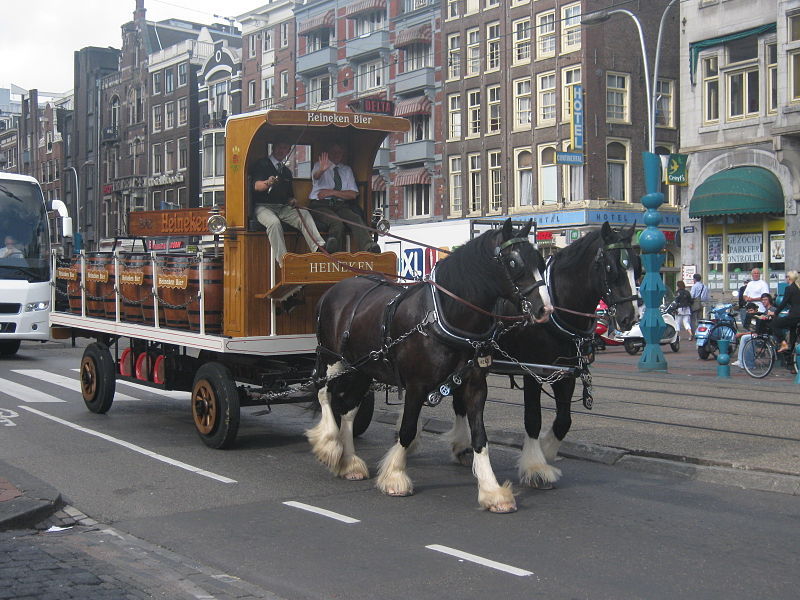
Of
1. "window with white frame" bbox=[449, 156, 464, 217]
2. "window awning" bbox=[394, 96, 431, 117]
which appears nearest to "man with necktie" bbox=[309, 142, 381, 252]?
"window with white frame" bbox=[449, 156, 464, 217]

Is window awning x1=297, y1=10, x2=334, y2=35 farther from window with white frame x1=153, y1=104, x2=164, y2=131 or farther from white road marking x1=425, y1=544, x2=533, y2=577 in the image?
white road marking x1=425, y1=544, x2=533, y2=577

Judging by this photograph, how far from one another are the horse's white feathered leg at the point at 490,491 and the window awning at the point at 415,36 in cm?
4085

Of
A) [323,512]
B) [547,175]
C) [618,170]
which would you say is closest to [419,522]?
[323,512]

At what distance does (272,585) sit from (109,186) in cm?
6699

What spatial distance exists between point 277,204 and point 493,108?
34423 mm

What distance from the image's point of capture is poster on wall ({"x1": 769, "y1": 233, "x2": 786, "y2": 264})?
26.9 meters

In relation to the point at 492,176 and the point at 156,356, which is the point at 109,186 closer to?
the point at 492,176

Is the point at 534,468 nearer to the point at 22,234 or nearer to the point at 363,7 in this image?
the point at 22,234

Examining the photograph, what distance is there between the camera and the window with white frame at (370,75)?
4891 cm

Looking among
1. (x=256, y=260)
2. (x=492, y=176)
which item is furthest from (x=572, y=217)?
(x=256, y=260)

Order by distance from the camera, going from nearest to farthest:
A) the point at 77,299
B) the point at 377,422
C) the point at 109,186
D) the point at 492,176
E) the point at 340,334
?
the point at 340,334, the point at 377,422, the point at 77,299, the point at 492,176, the point at 109,186

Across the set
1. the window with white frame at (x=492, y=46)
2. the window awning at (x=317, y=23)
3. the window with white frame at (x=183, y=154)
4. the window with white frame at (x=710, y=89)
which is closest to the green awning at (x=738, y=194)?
the window with white frame at (x=710, y=89)

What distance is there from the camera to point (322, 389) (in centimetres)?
857

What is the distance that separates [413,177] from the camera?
4616cm
